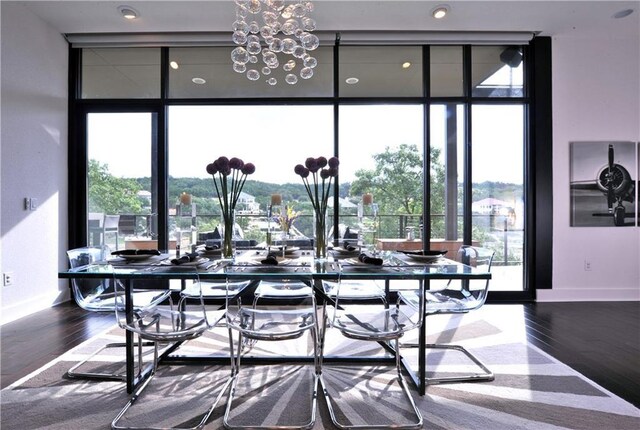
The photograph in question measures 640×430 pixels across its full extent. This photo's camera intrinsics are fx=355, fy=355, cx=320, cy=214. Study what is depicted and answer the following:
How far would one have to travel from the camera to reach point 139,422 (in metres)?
1.73

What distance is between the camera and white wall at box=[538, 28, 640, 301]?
408cm

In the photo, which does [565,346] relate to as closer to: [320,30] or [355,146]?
[355,146]

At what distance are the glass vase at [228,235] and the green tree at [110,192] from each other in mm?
2341

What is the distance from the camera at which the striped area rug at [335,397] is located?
68.9 inches

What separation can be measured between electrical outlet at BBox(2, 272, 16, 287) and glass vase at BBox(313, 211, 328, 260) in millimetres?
2994

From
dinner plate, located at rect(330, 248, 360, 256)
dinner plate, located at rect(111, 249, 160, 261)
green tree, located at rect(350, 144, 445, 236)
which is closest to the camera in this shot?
dinner plate, located at rect(111, 249, 160, 261)

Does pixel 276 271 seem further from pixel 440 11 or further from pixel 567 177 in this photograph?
pixel 567 177

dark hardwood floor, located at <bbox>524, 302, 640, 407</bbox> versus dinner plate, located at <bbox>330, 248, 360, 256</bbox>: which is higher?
dinner plate, located at <bbox>330, 248, 360, 256</bbox>

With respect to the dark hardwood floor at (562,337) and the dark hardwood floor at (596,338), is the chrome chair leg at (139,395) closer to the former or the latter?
the dark hardwood floor at (562,337)

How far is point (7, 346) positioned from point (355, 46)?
14.0 feet

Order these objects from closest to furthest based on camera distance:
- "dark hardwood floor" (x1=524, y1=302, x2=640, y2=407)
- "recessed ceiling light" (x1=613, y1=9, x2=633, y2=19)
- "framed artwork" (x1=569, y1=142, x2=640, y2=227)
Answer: "dark hardwood floor" (x1=524, y1=302, x2=640, y2=407), "recessed ceiling light" (x1=613, y1=9, x2=633, y2=19), "framed artwork" (x1=569, y1=142, x2=640, y2=227)

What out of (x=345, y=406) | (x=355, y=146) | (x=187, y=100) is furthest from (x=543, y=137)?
(x=187, y=100)

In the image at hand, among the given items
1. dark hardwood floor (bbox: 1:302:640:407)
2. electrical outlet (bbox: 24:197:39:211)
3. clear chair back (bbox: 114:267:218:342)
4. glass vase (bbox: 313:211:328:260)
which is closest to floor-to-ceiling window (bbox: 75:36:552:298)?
electrical outlet (bbox: 24:197:39:211)

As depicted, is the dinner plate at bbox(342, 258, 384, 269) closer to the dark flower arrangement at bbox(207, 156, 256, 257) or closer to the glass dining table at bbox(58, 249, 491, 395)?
the glass dining table at bbox(58, 249, 491, 395)
